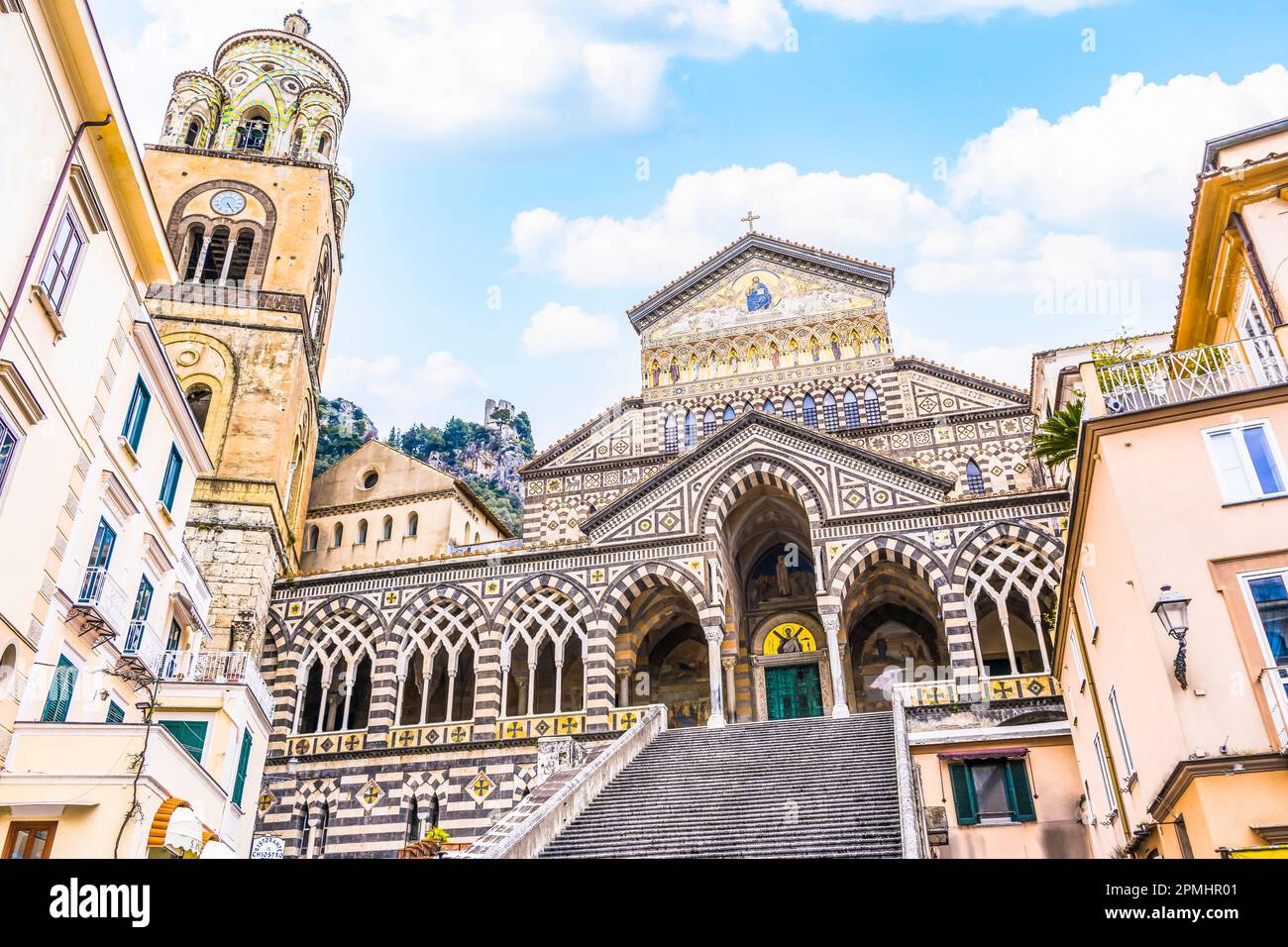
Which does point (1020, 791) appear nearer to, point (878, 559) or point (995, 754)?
point (995, 754)

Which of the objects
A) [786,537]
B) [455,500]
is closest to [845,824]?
[786,537]

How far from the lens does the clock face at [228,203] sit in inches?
1475

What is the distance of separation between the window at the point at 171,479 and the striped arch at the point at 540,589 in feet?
36.2

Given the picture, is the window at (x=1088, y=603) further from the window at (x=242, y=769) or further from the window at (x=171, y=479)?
the window at (x=171, y=479)

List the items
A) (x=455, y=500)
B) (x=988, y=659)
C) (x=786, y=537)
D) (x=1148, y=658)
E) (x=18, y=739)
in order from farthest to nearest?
(x=455, y=500), (x=786, y=537), (x=988, y=659), (x=18, y=739), (x=1148, y=658)

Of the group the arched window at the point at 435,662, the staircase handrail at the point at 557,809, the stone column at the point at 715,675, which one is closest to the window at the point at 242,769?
the staircase handrail at the point at 557,809

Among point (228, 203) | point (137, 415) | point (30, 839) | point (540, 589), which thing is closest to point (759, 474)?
point (540, 589)

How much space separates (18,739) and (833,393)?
28815 mm

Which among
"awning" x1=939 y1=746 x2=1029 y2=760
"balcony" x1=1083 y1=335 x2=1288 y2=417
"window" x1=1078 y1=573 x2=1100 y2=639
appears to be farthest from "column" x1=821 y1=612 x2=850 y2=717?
"balcony" x1=1083 y1=335 x2=1288 y2=417

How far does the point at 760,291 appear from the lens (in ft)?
129

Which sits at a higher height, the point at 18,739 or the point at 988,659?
the point at 988,659

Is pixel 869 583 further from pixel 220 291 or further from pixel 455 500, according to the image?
pixel 220 291

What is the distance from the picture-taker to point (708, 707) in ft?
100

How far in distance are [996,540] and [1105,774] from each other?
10.2 metres
